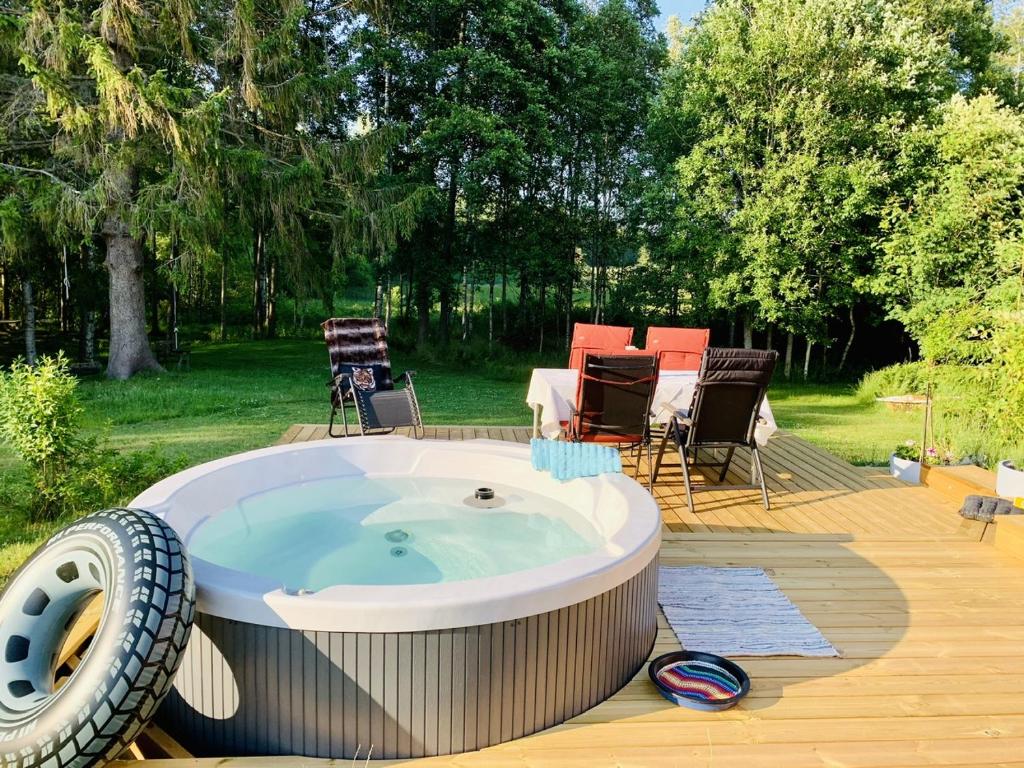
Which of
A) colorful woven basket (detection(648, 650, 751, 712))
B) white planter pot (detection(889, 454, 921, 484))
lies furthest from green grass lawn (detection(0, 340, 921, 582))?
colorful woven basket (detection(648, 650, 751, 712))

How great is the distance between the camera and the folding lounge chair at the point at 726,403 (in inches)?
169

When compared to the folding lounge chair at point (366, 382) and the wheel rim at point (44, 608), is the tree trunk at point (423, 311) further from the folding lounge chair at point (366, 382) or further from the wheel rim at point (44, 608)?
the wheel rim at point (44, 608)

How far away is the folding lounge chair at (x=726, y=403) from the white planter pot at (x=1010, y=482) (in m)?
1.30

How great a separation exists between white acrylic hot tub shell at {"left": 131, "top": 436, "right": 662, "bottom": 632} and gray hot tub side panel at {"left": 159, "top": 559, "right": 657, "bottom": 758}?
0.04 metres

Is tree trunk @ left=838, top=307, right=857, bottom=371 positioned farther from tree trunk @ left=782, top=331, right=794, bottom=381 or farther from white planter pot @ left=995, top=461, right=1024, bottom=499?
white planter pot @ left=995, top=461, right=1024, bottom=499

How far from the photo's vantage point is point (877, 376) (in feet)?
35.0

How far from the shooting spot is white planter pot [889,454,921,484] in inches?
198

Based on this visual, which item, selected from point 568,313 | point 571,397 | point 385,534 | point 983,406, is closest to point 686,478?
point 571,397

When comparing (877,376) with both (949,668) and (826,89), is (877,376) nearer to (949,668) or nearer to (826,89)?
(826,89)

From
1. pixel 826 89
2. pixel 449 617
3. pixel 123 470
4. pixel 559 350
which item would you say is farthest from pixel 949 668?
pixel 559 350

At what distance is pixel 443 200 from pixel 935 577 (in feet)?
37.3

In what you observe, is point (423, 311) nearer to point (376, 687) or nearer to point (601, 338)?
point (601, 338)

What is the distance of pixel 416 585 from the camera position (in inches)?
81.4

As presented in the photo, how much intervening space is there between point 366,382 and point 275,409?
8.49ft
